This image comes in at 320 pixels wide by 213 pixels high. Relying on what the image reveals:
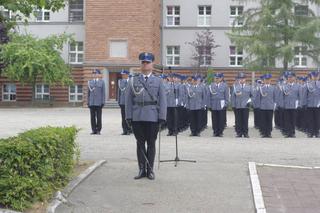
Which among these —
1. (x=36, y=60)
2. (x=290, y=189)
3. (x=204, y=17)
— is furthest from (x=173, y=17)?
(x=290, y=189)

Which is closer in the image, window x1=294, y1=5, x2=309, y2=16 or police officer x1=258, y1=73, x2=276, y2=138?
police officer x1=258, y1=73, x2=276, y2=138

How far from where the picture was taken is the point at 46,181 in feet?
29.2

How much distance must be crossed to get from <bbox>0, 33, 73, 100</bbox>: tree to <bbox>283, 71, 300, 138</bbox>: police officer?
2981cm

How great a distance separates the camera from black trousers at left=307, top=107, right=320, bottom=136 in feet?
70.6

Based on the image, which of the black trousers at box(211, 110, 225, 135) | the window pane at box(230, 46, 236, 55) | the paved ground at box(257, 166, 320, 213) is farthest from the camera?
the window pane at box(230, 46, 236, 55)

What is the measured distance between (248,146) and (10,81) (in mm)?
41274

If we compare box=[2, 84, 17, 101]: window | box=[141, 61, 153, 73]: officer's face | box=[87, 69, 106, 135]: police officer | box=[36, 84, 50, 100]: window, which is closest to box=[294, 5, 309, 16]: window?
box=[87, 69, 106, 135]: police officer

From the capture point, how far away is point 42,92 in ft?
185

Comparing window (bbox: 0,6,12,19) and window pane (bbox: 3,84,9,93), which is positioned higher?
window (bbox: 0,6,12,19)

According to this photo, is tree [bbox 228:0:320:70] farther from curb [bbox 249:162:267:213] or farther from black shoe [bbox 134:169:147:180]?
black shoe [bbox 134:169:147:180]

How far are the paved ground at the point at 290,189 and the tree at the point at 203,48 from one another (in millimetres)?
43315

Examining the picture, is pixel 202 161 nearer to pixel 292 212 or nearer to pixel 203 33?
pixel 292 212

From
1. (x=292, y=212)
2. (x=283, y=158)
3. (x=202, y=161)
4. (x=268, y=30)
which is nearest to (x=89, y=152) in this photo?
(x=202, y=161)

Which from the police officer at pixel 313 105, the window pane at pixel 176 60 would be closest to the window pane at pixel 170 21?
the window pane at pixel 176 60
